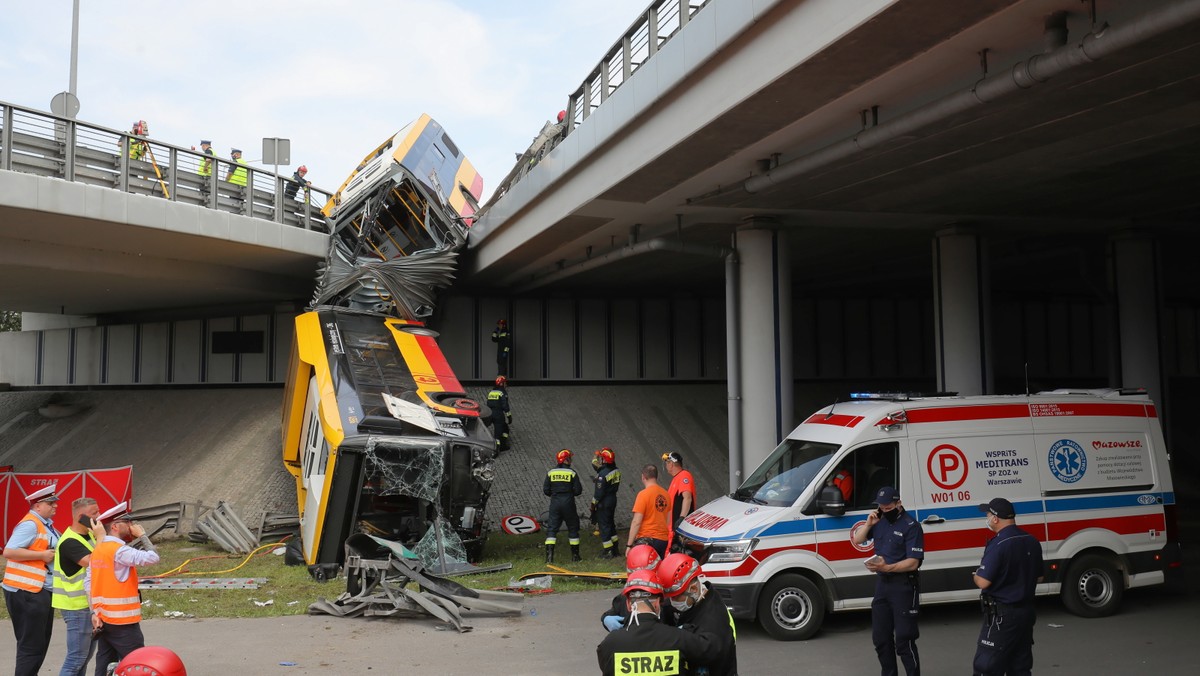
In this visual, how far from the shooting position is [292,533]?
52.5 feet

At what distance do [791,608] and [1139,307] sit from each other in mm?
13155

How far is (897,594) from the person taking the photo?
7.02 m

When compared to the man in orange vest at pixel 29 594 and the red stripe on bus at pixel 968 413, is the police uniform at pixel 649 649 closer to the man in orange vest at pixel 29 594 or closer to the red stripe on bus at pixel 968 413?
the man in orange vest at pixel 29 594

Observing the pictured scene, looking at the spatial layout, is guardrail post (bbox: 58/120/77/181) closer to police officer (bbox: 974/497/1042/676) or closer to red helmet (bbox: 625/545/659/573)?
red helmet (bbox: 625/545/659/573)

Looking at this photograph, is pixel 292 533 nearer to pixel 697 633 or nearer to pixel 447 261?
pixel 447 261

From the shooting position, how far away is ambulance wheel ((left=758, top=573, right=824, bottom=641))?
8.97 m

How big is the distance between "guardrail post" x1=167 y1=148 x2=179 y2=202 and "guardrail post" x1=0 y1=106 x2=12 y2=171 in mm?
2919

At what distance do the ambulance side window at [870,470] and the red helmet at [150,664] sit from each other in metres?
6.70

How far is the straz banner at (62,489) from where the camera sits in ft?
48.5

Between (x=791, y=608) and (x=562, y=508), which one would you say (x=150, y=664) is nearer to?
(x=791, y=608)

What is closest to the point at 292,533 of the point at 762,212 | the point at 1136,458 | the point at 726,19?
the point at 762,212

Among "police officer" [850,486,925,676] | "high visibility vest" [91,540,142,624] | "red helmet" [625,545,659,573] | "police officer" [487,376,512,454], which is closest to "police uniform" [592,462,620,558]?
"police officer" [850,486,925,676]

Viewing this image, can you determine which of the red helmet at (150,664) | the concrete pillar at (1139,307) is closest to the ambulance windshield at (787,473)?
the red helmet at (150,664)

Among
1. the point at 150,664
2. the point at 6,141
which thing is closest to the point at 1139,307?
the point at 150,664
